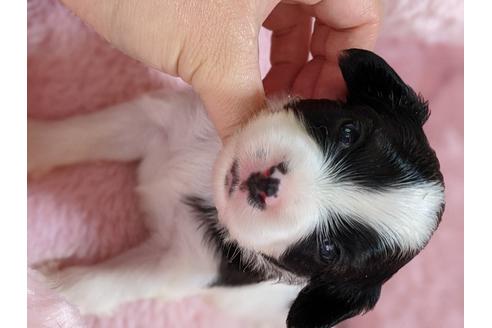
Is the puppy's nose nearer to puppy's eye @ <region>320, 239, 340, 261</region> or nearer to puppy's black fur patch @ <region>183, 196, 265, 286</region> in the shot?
puppy's eye @ <region>320, 239, 340, 261</region>

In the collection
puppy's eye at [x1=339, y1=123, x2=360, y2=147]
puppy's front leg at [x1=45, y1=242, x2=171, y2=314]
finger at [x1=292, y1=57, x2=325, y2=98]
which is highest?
finger at [x1=292, y1=57, x2=325, y2=98]

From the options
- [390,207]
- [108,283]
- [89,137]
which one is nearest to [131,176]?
[89,137]

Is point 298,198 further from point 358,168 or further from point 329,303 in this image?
point 329,303

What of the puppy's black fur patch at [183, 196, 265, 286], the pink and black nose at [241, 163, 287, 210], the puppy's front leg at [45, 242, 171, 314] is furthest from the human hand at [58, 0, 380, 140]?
the puppy's front leg at [45, 242, 171, 314]

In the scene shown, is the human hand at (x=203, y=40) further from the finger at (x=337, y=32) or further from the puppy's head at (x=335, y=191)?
the finger at (x=337, y=32)

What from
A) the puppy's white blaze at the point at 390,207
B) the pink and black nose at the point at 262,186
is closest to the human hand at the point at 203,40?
the pink and black nose at the point at 262,186

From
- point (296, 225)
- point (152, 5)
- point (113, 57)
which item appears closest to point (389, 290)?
point (296, 225)

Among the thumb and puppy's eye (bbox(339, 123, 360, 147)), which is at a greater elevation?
the thumb
